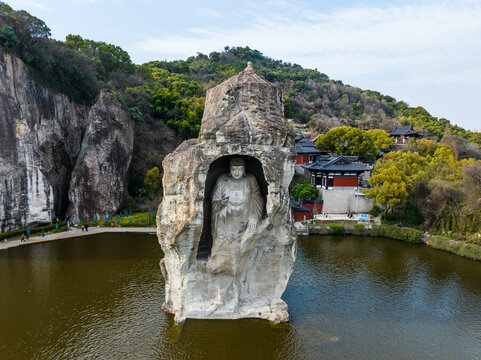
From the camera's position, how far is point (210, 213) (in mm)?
11227

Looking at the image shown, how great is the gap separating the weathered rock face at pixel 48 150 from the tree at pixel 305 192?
15996mm

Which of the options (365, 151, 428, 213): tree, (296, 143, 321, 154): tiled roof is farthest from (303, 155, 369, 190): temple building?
(296, 143, 321, 154): tiled roof

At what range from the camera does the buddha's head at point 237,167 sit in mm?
10169

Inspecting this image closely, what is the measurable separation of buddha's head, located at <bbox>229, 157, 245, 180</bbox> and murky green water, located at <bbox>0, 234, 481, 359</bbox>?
17.5ft

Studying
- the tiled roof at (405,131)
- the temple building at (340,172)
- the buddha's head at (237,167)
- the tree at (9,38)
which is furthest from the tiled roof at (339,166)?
the tree at (9,38)

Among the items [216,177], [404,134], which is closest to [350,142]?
[404,134]

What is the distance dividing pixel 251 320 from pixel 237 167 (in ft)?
18.3

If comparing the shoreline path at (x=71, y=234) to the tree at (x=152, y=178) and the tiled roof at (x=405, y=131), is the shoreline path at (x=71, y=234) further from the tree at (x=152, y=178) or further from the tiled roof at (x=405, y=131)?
the tiled roof at (x=405, y=131)

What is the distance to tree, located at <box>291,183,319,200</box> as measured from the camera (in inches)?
1087

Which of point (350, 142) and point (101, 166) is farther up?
point (350, 142)

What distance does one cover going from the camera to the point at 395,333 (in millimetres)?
10852

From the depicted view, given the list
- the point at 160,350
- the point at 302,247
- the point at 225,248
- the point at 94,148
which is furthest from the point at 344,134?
the point at 160,350

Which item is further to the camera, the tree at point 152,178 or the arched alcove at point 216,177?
the tree at point 152,178

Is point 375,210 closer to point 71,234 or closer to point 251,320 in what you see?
point 251,320
